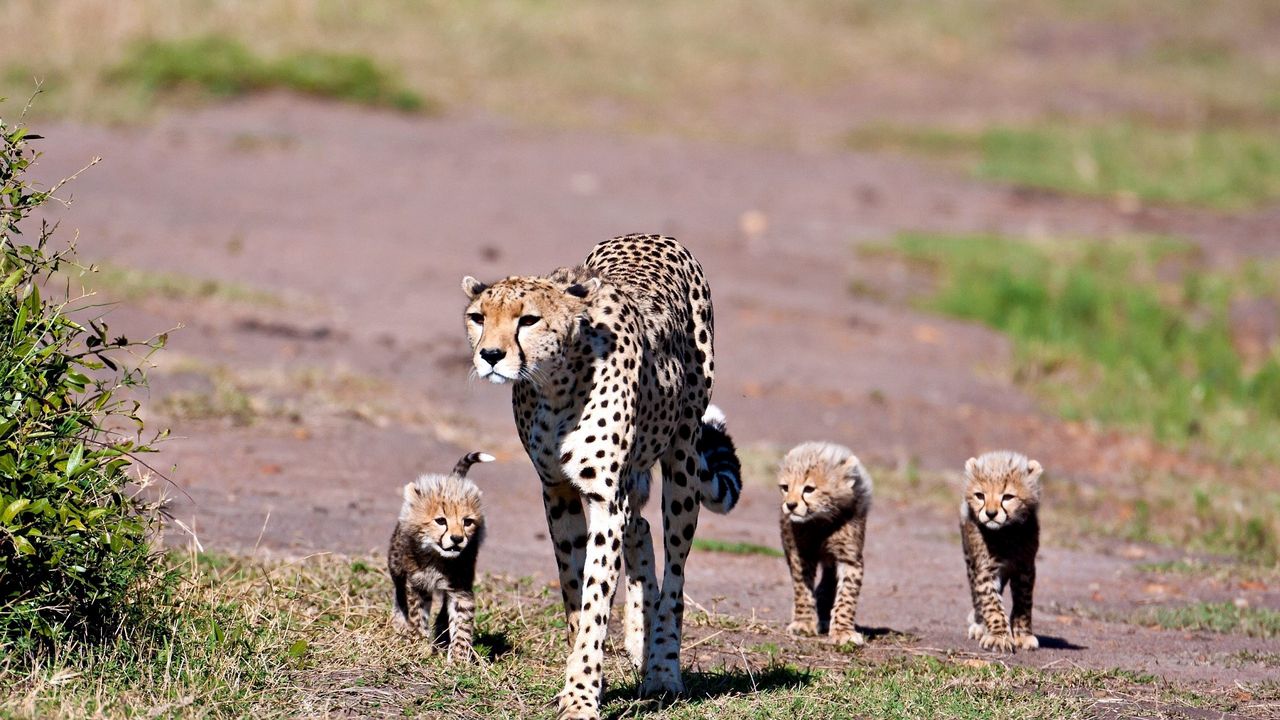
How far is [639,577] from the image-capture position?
6.94 metres

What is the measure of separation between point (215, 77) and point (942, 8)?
1609 centimetres

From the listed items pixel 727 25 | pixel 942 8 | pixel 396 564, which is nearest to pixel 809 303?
pixel 396 564

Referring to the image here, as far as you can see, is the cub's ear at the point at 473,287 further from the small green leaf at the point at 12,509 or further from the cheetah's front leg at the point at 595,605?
the small green leaf at the point at 12,509

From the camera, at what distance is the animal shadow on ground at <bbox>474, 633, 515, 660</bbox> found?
7.20 metres

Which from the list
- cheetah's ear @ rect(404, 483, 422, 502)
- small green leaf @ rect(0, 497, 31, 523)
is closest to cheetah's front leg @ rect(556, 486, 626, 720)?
cheetah's ear @ rect(404, 483, 422, 502)

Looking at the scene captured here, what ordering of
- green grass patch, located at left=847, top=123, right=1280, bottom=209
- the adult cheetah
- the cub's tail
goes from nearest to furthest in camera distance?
the adult cheetah → the cub's tail → green grass patch, located at left=847, top=123, right=1280, bottom=209

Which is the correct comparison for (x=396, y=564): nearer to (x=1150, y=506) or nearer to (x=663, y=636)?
(x=663, y=636)

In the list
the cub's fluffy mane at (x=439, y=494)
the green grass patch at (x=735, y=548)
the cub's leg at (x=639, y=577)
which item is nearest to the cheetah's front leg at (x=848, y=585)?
the cub's leg at (x=639, y=577)

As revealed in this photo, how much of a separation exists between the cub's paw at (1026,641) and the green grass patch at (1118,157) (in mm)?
14058

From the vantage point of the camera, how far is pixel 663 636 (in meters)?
6.71

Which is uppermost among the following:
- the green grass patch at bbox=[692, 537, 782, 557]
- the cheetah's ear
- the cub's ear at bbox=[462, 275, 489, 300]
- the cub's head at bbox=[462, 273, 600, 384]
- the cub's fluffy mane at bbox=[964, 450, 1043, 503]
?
the cub's ear at bbox=[462, 275, 489, 300]

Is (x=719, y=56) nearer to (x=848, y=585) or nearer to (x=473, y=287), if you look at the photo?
(x=848, y=585)

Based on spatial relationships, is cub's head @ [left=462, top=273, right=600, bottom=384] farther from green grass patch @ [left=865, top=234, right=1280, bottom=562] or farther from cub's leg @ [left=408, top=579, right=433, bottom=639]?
green grass patch @ [left=865, top=234, right=1280, bottom=562]

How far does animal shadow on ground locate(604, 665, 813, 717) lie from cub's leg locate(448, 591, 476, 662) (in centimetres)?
65
